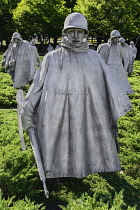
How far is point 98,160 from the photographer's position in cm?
420

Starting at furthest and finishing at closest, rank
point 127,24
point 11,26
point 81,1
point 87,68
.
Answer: point 11,26 → point 81,1 → point 127,24 → point 87,68

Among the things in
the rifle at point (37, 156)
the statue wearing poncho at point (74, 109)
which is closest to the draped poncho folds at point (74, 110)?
the statue wearing poncho at point (74, 109)

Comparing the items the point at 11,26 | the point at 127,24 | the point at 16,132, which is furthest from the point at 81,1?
the point at 16,132

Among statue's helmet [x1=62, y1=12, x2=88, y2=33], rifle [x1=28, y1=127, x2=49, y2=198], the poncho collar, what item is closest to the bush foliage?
rifle [x1=28, y1=127, x2=49, y2=198]

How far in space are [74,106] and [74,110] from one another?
52 mm

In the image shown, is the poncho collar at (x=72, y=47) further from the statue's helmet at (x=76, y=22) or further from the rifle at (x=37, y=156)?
the rifle at (x=37, y=156)

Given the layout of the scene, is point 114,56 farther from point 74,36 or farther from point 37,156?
point 37,156

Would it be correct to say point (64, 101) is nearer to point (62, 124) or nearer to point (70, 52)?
point (62, 124)

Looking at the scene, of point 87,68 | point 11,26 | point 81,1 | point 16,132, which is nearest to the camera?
point 87,68

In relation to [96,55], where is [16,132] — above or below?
below

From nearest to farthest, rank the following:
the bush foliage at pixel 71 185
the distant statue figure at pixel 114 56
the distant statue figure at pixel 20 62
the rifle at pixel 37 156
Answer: the bush foliage at pixel 71 185, the rifle at pixel 37 156, the distant statue figure at pixel 114 56, the distant statue figure at pixel 20 62

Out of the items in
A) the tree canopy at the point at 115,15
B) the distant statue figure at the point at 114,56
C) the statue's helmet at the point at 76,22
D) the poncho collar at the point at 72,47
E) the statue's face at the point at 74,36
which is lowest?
the distant statue figure at the point at 114,56

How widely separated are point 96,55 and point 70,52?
1.16 feet

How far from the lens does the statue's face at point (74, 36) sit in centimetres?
390
